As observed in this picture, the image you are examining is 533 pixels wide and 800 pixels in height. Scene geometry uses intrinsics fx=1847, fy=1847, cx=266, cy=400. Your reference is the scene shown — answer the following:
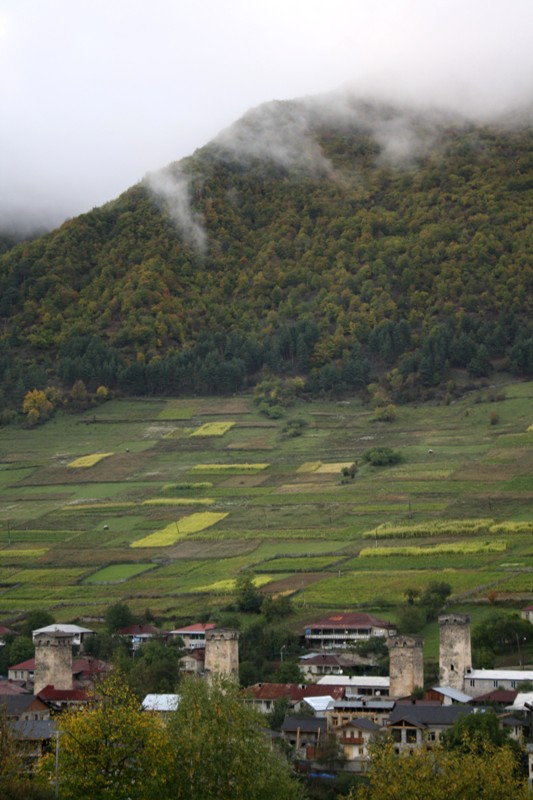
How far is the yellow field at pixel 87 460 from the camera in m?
168

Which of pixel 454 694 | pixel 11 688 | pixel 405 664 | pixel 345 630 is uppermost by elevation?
pixel 405 664

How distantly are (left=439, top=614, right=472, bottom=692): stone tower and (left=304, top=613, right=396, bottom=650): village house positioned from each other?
1068cm

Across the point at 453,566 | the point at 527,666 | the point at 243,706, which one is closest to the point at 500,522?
the point at 453,566

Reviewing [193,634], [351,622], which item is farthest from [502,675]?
[193,634]

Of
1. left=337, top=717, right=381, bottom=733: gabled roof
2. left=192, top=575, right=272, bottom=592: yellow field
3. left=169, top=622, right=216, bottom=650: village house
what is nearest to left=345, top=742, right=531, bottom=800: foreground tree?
left=337, top=717, right=381, bottom=733: gabled roof

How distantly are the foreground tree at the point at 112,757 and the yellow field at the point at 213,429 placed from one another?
112 meters

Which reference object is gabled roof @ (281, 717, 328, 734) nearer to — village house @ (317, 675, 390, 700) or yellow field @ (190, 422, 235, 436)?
village house @ (317, 675, 390, 700)

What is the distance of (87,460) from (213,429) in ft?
46.2

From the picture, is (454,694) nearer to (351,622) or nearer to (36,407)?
(351,622)

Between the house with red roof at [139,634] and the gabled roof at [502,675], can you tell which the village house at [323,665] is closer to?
the gabled roof at [502,675]

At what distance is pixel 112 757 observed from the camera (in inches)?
2468

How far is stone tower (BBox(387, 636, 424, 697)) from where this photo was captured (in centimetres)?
9125

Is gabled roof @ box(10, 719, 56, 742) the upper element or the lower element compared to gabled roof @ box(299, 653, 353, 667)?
upper

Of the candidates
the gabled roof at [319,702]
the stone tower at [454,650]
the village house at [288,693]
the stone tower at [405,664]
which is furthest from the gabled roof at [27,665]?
the stone tower at [454,650]
